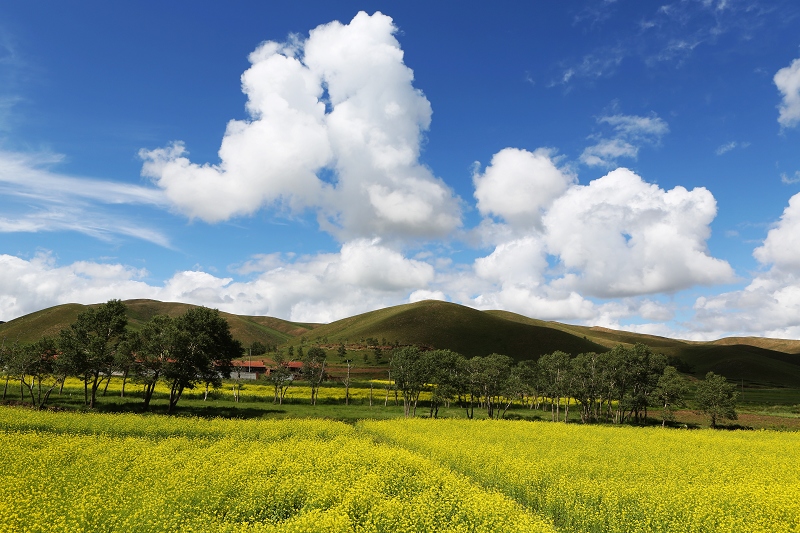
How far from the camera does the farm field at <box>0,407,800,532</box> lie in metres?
14.6

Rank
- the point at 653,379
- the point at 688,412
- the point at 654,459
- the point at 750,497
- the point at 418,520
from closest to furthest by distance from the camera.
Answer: the point at 418,520, the point at 750,497, the point at 654,459, the point at 653,379, the point at 688,412

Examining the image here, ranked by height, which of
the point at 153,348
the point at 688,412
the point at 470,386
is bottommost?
the point at 688,412

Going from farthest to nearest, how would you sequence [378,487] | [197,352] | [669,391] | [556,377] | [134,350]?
1. [556,377]
2. [669,391]
3. [134,350]
4. [197,352]
5. [378,487]

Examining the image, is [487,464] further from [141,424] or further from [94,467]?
[141,424]

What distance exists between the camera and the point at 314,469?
72.8ft

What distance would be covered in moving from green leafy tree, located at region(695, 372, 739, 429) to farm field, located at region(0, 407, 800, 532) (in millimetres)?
43993

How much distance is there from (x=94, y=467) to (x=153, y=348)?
138 ft

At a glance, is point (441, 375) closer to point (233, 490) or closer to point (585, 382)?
point (585, 382)

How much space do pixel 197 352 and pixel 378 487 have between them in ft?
151

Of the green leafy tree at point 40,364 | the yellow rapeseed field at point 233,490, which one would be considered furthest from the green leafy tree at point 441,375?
the green leafy tree at point 40,364

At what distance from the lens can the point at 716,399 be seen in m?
69.8

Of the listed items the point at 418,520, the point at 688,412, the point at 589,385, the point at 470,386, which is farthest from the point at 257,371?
the point at 418,520

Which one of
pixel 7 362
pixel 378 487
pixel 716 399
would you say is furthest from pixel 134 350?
pixel 716 399

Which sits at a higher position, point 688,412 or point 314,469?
point 314,469
